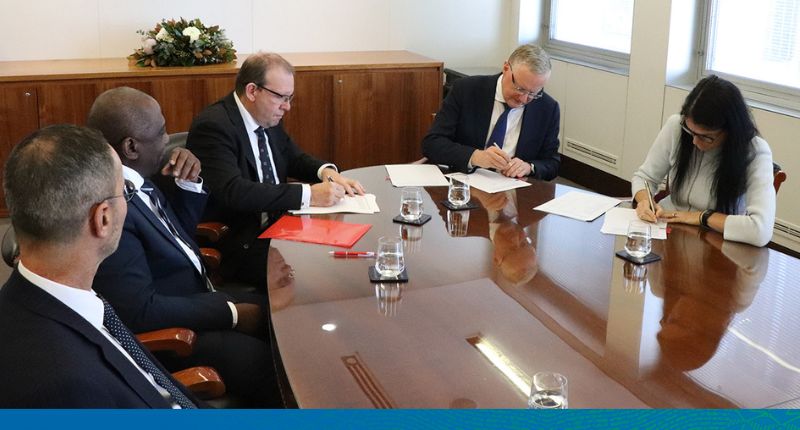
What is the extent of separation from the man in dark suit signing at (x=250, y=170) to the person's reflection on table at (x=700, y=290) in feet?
4.11

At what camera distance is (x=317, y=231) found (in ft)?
9.26

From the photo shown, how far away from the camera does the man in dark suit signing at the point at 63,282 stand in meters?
1.44

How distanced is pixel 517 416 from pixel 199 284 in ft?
5.27

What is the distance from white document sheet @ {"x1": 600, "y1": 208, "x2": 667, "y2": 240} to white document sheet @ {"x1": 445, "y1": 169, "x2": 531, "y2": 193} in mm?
478

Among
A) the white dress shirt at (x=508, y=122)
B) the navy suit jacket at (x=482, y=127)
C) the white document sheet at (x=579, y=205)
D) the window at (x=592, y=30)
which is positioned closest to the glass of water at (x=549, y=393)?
the white document sheet at (x=579, y=205)

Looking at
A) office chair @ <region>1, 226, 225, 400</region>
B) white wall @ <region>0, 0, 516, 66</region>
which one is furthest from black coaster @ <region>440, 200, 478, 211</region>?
white wall @ <region>0, 0, 516, 66</region>

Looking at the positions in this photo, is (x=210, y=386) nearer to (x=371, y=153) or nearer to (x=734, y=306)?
(x=734, y=306)

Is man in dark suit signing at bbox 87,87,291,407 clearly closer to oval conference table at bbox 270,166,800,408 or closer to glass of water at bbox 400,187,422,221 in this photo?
oval conference table at bbox 270,166,800,408

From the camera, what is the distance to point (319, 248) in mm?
2656

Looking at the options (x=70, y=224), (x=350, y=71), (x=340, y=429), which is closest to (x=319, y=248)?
(x=70, y=224)

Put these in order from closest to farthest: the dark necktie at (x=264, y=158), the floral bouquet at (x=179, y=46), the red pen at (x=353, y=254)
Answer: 1. the red pen at (x=353, y=254)
2. the dark necktie at (x=264, y=158)
3. the floral bouquet at (x=179, y=46)

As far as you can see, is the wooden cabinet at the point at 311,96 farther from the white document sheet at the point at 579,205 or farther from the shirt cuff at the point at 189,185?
the white document sheet at the point at 579,205

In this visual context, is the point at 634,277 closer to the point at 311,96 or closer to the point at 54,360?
the point at 54,360

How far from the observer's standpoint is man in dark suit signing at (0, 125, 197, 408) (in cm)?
144
